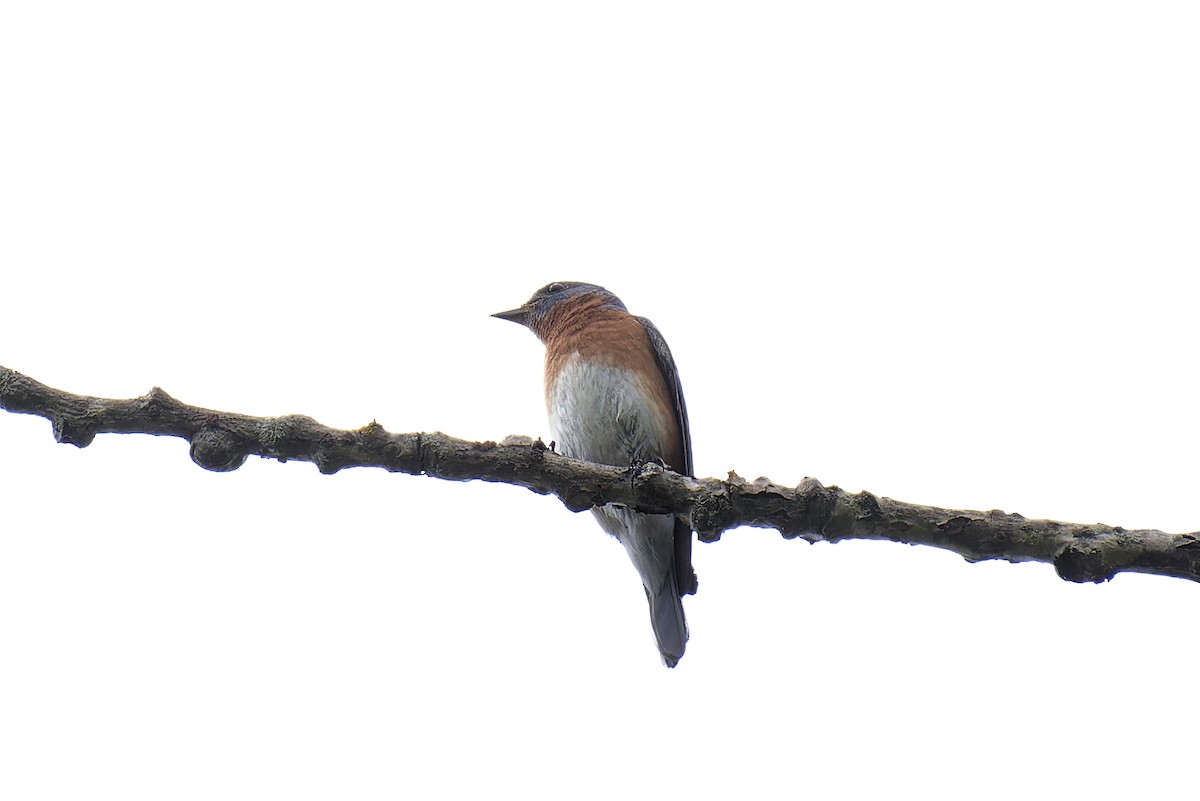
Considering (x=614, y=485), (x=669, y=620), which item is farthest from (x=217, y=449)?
(x=669, y=620)

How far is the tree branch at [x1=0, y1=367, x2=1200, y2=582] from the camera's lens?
416 cm

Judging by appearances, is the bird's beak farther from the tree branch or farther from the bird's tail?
the tree branch

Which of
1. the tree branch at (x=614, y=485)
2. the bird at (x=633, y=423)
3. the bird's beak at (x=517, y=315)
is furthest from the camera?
the bird's beak at (x=517, y=315)

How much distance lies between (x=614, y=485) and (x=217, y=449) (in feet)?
5.41

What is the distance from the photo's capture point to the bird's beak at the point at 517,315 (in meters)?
10.1

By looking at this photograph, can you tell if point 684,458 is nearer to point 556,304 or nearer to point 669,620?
point 669,620

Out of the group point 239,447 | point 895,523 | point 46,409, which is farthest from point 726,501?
point 46,409

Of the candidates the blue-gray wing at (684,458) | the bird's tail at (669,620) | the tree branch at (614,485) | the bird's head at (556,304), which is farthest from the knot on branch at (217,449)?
the bird's head at (556,304)

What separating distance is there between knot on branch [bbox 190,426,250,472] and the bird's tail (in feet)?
16.4

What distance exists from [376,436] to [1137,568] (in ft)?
9.93

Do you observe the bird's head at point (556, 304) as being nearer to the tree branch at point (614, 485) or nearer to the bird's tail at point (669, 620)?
the bird's tail at point (669, 620)

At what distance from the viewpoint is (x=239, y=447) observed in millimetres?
4301

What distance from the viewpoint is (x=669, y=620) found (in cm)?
879

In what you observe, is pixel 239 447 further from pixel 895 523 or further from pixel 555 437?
pixel 555 437
